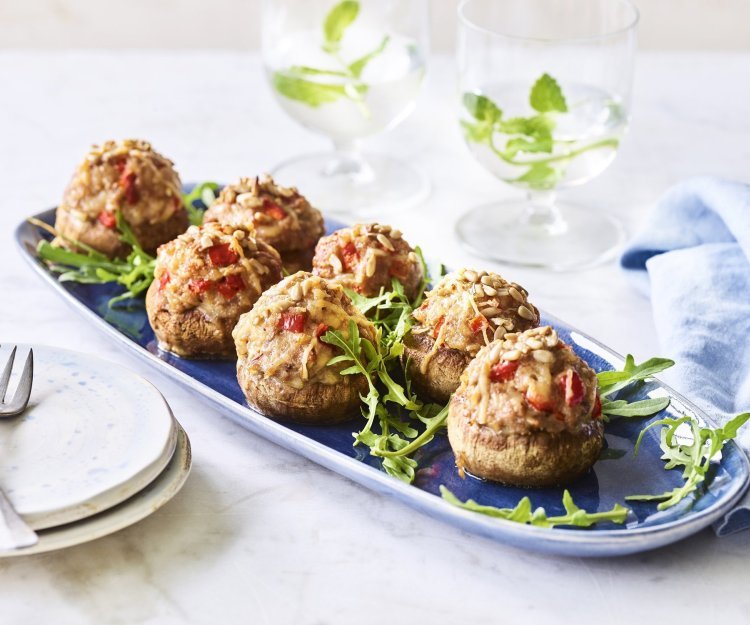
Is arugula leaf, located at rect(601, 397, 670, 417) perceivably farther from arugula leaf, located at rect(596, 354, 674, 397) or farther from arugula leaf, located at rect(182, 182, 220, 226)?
arugula leaf, located at rect(182, 182, 220, 226)

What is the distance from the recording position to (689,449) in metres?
2.47

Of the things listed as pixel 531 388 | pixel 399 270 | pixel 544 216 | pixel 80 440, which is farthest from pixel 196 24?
pixel 531 388

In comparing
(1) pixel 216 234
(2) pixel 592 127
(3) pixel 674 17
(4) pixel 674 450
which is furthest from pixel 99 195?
(3) pixel 674 17

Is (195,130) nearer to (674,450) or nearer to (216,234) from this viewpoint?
(216,234)

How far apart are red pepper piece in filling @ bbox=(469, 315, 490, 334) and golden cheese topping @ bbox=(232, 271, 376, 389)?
24 cm

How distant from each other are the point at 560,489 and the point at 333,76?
198cm

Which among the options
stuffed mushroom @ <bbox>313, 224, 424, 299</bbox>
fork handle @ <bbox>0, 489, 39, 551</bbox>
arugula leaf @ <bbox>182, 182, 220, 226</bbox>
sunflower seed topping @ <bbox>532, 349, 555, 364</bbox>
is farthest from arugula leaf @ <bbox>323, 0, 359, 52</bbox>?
fork handle @ <bbox>0, 489, 39, 551</bbox>

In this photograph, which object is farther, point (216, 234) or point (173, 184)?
point (173, 184)

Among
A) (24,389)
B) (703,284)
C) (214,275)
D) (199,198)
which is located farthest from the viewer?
(199,198)

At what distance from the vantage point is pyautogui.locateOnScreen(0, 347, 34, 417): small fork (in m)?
2.56

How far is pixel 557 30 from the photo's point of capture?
393 cm

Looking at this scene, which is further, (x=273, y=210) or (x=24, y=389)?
(x=273, y=210)

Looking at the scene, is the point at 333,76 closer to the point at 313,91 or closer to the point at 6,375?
the point at 313,91

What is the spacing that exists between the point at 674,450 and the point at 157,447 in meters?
1.07
